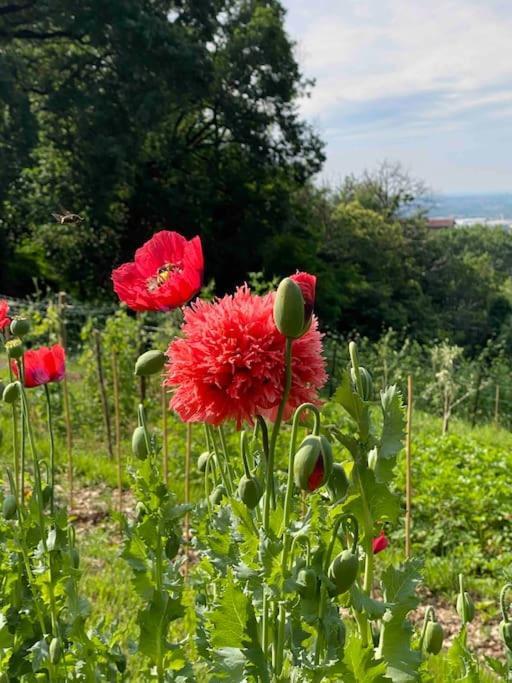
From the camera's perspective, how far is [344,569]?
0.81m

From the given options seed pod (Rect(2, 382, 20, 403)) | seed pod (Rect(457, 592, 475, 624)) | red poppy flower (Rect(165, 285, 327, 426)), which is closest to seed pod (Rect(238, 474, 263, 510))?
red poppy flower (Rect(165, 285, 327, 426))

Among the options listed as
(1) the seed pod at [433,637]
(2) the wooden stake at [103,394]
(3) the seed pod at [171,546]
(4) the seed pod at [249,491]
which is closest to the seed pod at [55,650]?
(3) the seed pod at [171,546]

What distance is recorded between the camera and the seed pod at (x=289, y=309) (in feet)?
2.48

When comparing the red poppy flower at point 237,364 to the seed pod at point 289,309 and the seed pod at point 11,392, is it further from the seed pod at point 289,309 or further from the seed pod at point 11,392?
the seed pod at point 11,392

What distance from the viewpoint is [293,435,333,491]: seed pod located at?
2.62ft

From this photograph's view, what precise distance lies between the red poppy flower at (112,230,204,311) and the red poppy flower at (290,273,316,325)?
145mm

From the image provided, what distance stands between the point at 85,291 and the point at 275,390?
15.2 metres

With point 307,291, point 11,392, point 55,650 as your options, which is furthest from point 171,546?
point 307,291

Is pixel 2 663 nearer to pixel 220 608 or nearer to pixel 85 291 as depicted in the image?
pixel 220 608

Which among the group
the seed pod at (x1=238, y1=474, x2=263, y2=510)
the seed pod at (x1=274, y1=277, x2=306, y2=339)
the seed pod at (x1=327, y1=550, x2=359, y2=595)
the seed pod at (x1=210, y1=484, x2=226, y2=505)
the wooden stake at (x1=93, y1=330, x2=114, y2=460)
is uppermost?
the seed pod at (x1=274, y1=277, x2=306, y2=339)

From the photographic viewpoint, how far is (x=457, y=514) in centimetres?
375

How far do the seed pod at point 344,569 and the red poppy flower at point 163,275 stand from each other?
366mm

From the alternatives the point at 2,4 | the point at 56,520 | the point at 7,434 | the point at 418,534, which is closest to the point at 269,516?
the point at 56,520

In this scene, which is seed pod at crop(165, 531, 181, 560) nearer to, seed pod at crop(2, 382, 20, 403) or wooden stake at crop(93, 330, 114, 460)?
seed pod at crop(2, 382, 20, 403)
